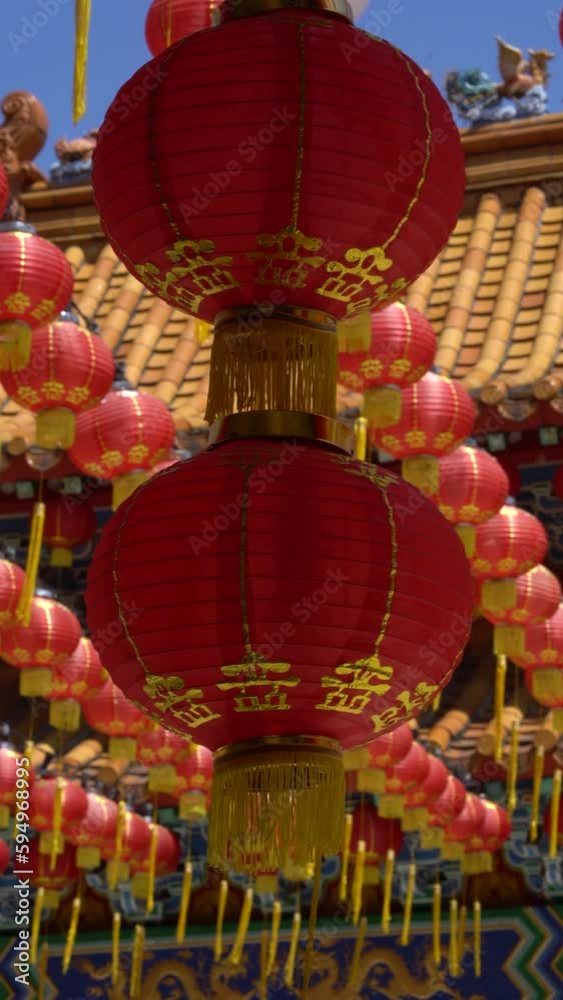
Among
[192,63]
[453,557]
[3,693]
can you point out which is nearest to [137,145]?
[192,63]

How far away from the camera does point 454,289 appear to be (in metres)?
10.8

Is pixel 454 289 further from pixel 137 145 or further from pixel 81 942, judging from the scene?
pixel 137 145

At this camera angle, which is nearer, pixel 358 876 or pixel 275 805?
pixel 275 805

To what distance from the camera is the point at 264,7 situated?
11.4 feet

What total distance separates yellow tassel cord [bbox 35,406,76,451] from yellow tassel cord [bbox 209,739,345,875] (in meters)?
3.13

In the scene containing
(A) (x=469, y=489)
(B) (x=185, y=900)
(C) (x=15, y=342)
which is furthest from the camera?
(B) (x=185, y=900)

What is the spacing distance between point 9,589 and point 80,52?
3126 mm

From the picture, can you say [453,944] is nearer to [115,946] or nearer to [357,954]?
[357,954]

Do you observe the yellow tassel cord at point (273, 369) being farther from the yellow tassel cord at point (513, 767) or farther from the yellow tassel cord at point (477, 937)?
the yellow tassel cord at point (477, 937)

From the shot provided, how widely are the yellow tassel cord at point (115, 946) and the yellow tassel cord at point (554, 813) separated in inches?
85.9

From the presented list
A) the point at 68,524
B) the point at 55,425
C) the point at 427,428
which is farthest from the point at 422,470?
the point at 68,524

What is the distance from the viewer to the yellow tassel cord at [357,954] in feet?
31.3

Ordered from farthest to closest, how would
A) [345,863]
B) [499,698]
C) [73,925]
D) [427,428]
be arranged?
[73,925], [345,863], [499,698], [427,428]

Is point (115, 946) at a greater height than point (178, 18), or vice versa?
point (178, 18)
